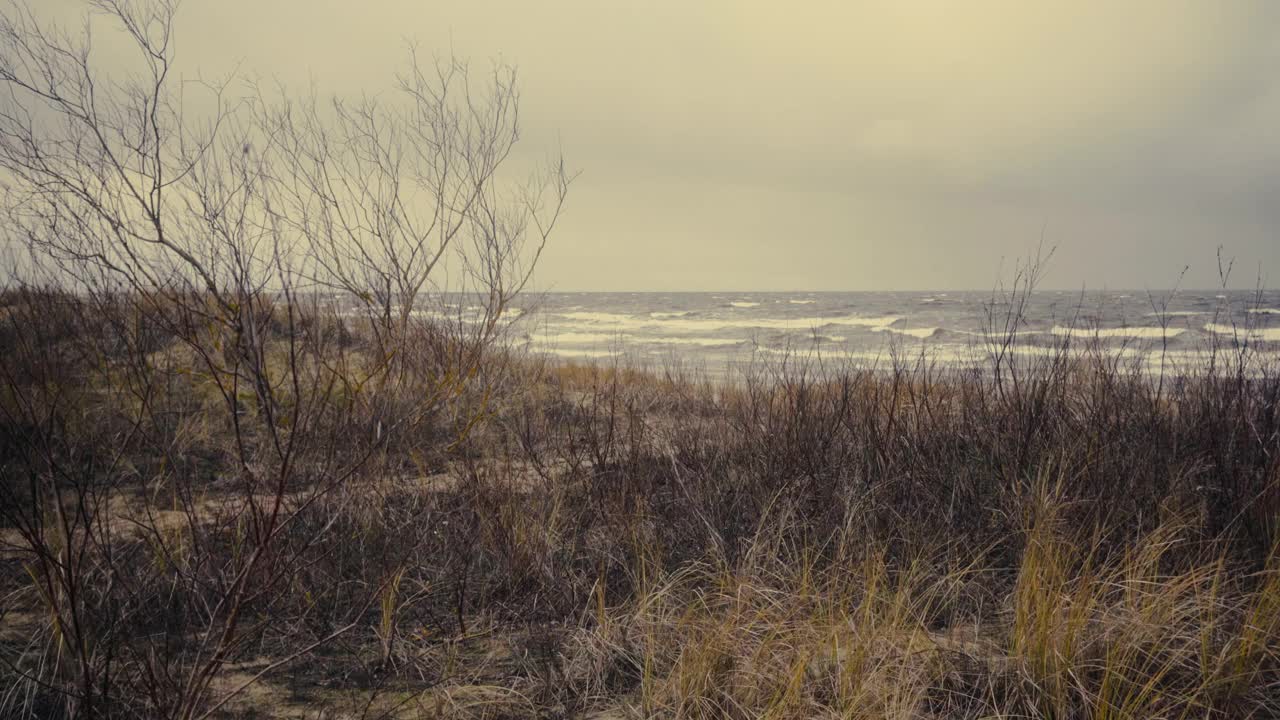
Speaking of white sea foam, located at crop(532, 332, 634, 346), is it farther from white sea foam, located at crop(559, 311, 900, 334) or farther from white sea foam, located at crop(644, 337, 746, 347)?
white sea foam, located at crop(644, 337, 746, 347)

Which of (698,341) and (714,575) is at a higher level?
(714,575)

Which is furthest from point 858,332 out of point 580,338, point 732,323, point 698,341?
point 580,338

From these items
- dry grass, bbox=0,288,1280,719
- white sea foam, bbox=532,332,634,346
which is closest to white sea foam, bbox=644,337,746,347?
white sea foam, bbox=532,332,634,346

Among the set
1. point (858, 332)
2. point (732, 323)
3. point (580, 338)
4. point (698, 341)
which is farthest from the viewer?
point (732, 323)

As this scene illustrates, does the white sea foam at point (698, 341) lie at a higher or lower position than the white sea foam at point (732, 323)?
lower

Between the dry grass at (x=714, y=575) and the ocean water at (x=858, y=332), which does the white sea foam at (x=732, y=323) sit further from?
the dry grass at (x=714, y=575)

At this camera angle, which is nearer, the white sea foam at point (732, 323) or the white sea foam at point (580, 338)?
the white sea foam at point (580, 338)

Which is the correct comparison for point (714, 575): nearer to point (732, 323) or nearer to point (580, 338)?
point (580, 338)

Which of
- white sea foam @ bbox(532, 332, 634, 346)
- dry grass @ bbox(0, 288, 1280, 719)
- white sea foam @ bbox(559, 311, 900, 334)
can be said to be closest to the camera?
dry grass @ bbox(0, 288, 1280, 719)

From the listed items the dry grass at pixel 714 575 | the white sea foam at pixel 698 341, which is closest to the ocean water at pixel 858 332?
the white sea foam at pixel 698 341

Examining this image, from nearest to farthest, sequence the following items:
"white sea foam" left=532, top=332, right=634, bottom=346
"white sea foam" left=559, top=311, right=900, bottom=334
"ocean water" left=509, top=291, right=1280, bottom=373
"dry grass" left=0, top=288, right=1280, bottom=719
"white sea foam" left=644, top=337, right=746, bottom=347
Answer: "dry grass" left=0, top=288, right=1280, bottom=719 → "ocean water" left=509, top=291, right=1280, bottom=373 → "white sea foam" left=644, top=337, right=746, bottom=347 → "white sea foam" left=532, top=332, right=634, bottom=346 → "white sea foam" left=559, top=311, right=900, bottom=334

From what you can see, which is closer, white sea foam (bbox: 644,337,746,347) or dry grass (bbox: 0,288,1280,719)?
dry grass (bbox: 0,288,1280,719)

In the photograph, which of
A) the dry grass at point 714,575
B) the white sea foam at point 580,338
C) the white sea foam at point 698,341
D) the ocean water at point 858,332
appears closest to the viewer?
the dry grass at point 714,575

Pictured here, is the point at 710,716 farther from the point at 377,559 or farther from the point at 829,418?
the point at 829,418
